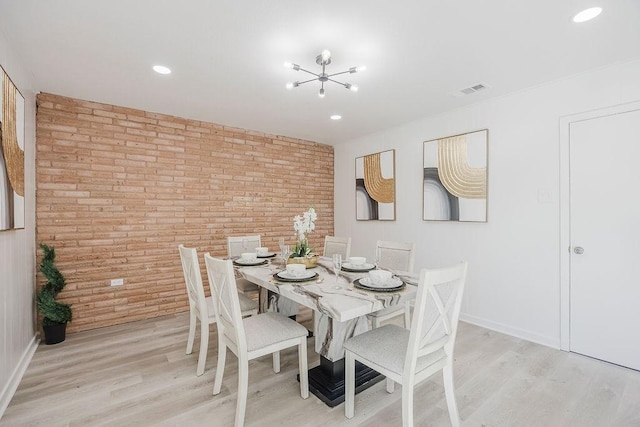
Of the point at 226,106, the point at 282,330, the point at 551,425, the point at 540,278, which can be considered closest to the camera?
the point at 551,425

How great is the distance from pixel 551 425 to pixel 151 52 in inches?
144

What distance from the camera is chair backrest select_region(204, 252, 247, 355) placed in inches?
69.9

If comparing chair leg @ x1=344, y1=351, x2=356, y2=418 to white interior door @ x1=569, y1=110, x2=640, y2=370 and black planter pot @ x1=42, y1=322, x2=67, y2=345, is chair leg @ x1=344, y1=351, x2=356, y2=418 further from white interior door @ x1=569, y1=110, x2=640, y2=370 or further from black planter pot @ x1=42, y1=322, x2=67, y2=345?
black planter pot @ x1=42, y1=322, x2=67, y2=345

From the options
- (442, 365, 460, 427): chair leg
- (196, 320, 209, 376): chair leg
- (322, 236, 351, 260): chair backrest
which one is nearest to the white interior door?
(442, 365, 460, 427): chair leg

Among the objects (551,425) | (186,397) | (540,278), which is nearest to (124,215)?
(186,397)

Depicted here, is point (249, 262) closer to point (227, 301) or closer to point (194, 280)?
point (194, 280)

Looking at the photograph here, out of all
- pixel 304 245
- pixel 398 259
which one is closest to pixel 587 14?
pixel 398 259

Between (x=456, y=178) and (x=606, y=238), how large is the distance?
1.41m

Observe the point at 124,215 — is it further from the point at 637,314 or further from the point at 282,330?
the point at 637,314

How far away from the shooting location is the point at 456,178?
3.49 metres

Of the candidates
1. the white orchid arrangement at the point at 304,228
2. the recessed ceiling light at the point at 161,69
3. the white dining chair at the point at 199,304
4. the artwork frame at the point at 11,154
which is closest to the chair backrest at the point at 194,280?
the white dining chair at the point at 199,304

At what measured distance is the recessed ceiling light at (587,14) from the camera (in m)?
1.79

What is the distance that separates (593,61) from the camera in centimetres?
241

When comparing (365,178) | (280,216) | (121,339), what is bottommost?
(121,339)
